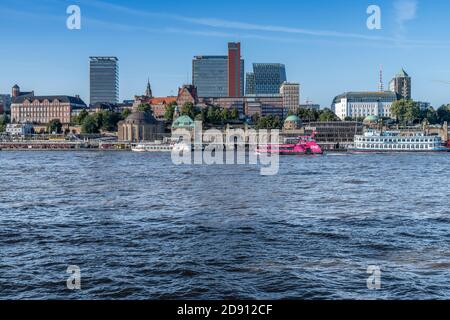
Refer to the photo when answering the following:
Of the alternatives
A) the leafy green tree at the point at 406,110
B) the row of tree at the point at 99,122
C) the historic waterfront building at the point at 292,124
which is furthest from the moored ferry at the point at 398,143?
the row of tree at the point at 99,122

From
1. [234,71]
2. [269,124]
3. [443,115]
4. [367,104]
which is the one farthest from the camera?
[234,71]

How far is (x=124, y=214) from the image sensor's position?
18328 millimetres

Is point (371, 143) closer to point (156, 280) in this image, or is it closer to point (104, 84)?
point (156, 280)

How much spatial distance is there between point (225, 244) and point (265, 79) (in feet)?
591

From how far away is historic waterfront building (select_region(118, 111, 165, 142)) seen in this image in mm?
99812

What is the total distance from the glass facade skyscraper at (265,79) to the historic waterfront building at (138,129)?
8989cm

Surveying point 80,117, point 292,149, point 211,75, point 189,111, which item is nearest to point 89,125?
point 80,117

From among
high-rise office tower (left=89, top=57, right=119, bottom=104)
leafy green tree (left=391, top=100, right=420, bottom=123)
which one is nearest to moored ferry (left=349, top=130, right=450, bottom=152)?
leafy green tree (left=391, top=100, right=420, bottom=123)

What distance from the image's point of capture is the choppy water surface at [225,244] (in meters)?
9.85

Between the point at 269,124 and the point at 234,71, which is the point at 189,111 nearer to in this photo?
the point at 269,124

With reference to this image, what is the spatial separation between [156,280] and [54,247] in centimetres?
392

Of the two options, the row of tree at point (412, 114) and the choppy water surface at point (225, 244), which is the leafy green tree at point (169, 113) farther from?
the choppy water surface at point (225, 244)

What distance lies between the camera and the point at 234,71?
16950 centimetres
